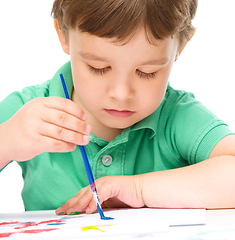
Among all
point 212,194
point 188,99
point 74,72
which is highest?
point 74,72

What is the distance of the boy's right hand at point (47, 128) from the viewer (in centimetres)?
65

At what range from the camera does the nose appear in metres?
0.71

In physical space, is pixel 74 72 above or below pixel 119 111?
above

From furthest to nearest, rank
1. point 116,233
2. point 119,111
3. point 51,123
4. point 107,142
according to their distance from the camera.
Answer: point 107,142 → point 119,111 → point 51,123 → point 116,233

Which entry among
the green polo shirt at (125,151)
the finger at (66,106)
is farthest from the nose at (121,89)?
the green polo shirt at (125,151)

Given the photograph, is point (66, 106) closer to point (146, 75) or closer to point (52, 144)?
point (52, 144)

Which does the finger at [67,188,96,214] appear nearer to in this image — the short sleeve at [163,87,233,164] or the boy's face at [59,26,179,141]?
the boy's face at [59,26,179,141]

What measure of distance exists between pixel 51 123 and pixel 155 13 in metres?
0.30

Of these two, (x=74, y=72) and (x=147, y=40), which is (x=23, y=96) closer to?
(x=74, y=72)

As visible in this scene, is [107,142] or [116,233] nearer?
[116,233]

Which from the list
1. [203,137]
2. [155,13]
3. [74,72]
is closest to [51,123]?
[74,72]

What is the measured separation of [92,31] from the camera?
0.69 meters

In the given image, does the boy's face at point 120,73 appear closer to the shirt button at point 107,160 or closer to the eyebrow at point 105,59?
the eyebrow at point 105,59

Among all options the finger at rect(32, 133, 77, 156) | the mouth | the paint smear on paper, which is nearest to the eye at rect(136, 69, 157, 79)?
the mouth
